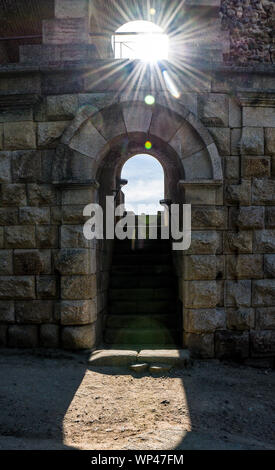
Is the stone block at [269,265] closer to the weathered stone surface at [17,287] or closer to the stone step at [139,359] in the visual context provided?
the stone step at [139,359]

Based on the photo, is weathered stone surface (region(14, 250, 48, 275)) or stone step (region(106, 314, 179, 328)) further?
stone step (region(106, 314, 179, 328))

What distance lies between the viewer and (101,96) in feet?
15.6

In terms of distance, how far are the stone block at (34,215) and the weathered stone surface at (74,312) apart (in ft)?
3.72

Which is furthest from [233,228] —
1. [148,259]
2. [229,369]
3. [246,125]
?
[148,259]

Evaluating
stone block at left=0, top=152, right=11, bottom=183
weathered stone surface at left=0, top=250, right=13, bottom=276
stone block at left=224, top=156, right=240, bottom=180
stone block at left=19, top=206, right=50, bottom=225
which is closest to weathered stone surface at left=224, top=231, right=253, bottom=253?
stone block at left=224, top=156, right=240, bottom=180

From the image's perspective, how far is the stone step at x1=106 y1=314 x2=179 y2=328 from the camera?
568cm

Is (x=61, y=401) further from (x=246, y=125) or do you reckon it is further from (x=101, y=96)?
(x=246, y=125)

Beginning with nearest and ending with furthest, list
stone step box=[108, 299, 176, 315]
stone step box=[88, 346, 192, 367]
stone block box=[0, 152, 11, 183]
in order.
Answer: stone step box=[88, 346, 192, 367], stone block box=[0, 152, 11, 183], stone step box=[108, 299, 176, 315]

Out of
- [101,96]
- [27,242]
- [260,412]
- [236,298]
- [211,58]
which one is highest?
[211,58]

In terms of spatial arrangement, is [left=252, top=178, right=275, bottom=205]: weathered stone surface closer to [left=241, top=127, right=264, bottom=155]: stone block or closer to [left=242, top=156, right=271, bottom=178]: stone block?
[left=242, top=156, right=271, bottom=178]: stone block

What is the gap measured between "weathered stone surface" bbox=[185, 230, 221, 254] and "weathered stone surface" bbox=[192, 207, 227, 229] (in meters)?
0.12

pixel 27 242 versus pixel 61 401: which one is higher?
pixel 27 242
